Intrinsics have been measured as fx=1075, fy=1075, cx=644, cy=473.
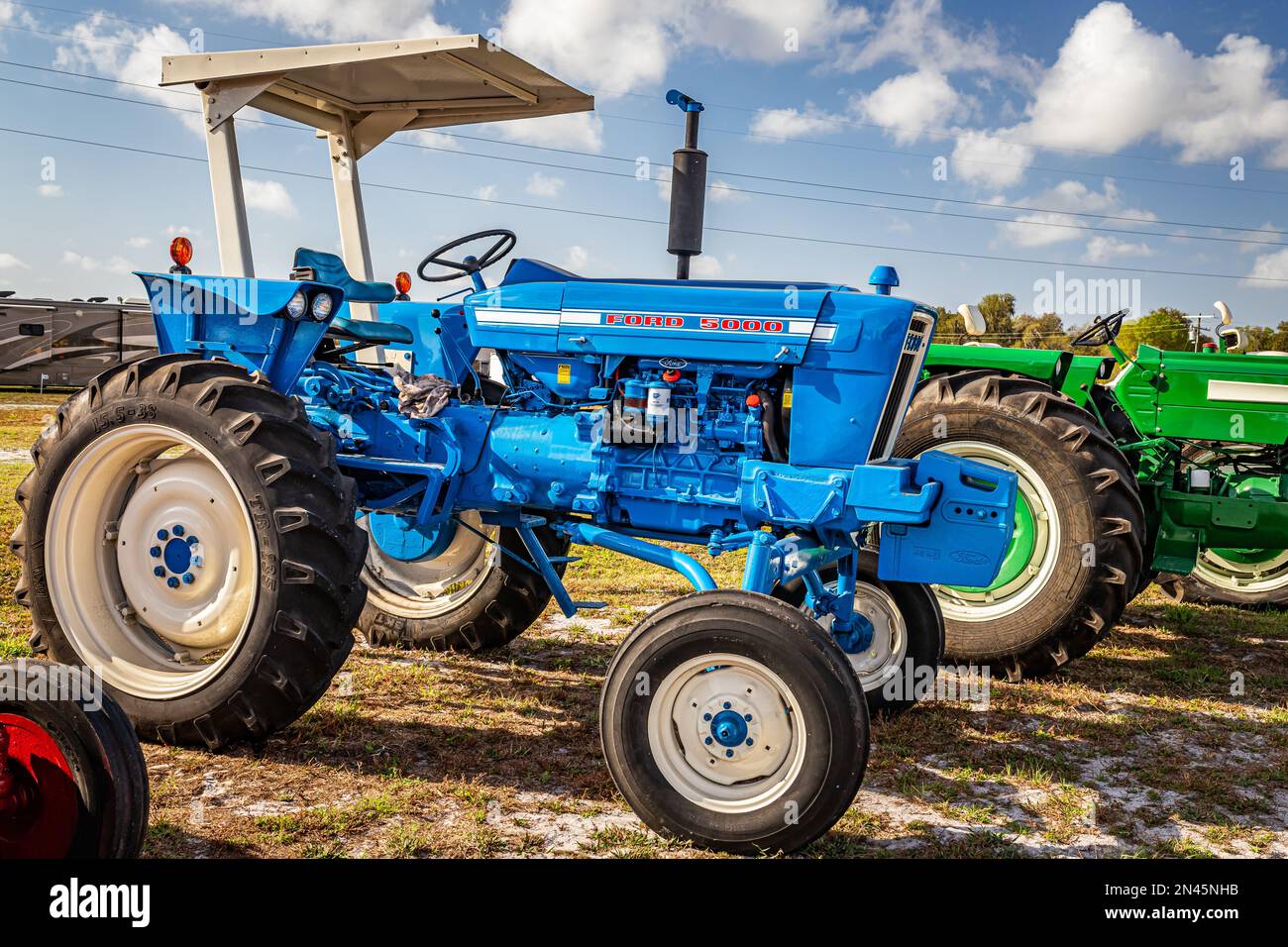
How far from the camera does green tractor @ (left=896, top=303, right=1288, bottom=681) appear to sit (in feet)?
15.9

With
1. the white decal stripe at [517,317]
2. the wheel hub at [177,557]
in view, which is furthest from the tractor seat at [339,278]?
the wheel hub at [177,557]

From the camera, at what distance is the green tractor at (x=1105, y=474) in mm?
4836

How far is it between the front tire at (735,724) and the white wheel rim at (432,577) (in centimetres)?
200

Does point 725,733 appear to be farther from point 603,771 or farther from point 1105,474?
point 1105,474

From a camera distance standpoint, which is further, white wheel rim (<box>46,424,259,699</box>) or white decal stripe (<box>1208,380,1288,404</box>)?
white decal stripe (<box>1208,380,1288,404</box>)

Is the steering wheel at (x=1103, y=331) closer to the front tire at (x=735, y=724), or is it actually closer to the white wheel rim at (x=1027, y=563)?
the white wheel rim at (x=1027, y=563)

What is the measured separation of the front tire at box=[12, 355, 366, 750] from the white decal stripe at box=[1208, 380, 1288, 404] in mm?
5515

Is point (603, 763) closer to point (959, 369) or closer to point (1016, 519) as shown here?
point (1016, 519)

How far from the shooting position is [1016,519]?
16.6 ft

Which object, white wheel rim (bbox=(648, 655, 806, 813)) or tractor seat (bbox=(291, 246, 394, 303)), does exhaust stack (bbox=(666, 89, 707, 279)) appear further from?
white wheel rim (bbox=(648, 655, 806, 813))

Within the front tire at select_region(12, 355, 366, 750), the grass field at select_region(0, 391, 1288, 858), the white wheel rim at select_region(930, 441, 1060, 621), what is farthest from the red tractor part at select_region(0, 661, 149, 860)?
the white wheel rim at select_region(930, 441, 1060, 621)

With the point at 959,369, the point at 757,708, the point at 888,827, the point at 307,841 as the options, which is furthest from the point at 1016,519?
the point at 307,841

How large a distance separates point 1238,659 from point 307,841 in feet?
15.6

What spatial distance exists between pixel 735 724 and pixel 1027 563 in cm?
254
